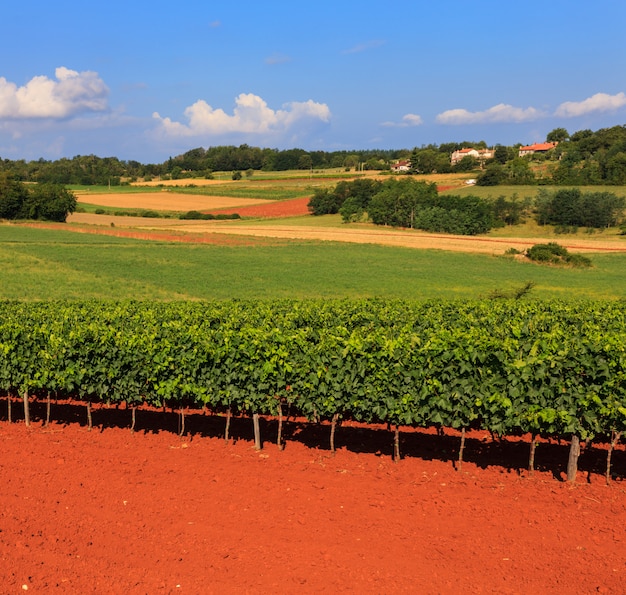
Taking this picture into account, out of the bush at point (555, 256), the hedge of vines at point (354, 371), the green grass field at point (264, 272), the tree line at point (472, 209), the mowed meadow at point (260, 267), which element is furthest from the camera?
the tree line at point (472, 209)

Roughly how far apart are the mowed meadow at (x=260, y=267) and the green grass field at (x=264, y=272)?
85mm

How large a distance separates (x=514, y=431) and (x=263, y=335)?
5.90 metres

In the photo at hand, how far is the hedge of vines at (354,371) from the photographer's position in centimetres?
1167

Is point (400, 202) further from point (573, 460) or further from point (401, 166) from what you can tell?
point (573, 460)

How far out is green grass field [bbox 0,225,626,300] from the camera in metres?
Answer: 42.9

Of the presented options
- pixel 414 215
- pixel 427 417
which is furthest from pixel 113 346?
pixel 414 215

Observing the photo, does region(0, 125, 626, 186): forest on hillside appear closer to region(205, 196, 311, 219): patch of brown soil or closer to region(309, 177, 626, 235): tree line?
region(309, 177, 626, 235): tree line

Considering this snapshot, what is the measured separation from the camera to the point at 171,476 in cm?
1189

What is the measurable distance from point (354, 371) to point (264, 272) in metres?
39.7

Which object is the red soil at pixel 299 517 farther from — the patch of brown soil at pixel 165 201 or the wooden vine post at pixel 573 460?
the patch of brown soil at pixel 165 201

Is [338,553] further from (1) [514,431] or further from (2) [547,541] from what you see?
(1) [514,431]

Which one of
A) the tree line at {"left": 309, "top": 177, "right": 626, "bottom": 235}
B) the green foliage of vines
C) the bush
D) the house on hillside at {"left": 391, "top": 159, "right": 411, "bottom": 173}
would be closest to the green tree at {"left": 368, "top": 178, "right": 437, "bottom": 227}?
the tree line at {"left": 309, "top": 177, "right": 626, "bottom": 235}

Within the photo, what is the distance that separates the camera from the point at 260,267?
54500 mm

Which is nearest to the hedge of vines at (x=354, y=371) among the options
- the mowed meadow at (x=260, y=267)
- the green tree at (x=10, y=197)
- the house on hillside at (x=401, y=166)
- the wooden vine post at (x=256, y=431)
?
the wooden vine post at (x=256, y=431)
